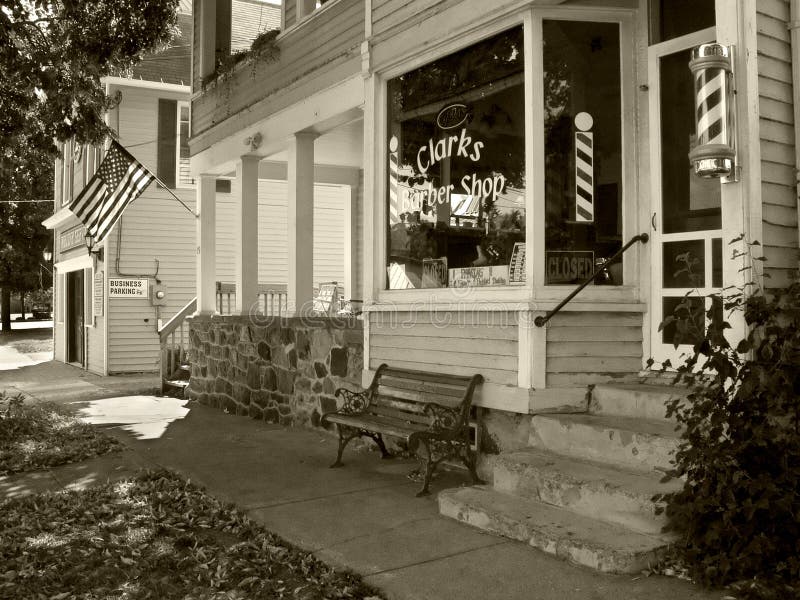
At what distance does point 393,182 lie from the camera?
6.73 meters

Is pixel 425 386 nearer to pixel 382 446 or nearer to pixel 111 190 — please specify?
pixel 382 446

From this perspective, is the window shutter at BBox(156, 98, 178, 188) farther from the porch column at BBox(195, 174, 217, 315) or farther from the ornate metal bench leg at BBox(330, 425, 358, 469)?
the ornate metal bench leg at BBox(330, 425, 358, 469)

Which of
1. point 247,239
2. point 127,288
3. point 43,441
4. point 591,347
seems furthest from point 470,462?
point 127,288

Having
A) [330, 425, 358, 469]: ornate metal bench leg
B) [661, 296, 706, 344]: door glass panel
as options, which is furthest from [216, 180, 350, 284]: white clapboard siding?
[661, 296, 706, 344]: door glass panel

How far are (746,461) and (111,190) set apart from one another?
401 inches

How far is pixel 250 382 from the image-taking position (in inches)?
376

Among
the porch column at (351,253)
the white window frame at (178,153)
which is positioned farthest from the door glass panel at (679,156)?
the white window frame at (178,153)

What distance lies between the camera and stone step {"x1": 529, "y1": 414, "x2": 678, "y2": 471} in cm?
434

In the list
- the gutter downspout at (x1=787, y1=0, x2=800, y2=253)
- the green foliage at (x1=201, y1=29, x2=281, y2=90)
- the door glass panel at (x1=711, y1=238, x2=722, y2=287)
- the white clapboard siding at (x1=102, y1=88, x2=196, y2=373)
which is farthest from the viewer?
the white clapboard siding at (x1=102, y1=88, x2=196, y2=373)

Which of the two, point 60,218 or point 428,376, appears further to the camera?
A: point 60,218

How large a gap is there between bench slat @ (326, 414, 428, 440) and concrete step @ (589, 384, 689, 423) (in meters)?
1.27

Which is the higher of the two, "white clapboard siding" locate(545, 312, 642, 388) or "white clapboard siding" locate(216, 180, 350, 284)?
"white clapboard siding" locate(216, 180, 350, 284)

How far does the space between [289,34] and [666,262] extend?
589 cm

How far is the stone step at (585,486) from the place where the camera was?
400 cm
